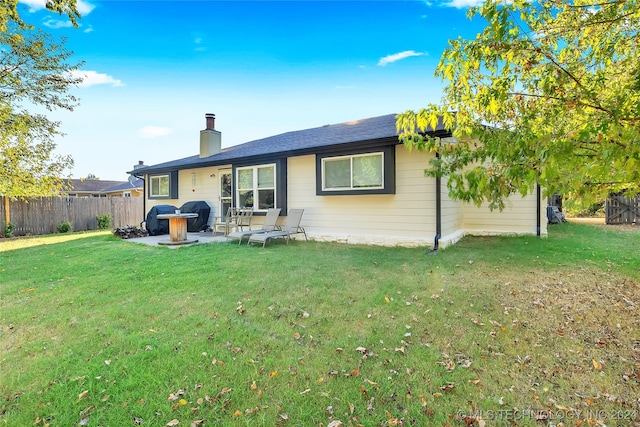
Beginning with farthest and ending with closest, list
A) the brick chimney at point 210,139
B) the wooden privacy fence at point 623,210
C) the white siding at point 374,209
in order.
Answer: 1. the wooden privacy fence at point 623,210
2. the brick chimney at point 210,139
3. the white siding at point 374,209

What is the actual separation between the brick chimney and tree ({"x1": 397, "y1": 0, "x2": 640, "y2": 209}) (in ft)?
34.0

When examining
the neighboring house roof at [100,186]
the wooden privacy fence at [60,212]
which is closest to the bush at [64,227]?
the wooden privacy fence at [60,212]

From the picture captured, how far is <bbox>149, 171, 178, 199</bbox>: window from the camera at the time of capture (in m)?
12.2

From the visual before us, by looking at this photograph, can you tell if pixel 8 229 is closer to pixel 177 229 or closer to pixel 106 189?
pixel 177 229

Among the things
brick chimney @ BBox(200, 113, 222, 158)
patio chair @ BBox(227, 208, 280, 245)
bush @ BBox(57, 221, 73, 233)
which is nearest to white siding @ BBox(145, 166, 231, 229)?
brick chimney @ BBox(200, 113, 222, 158)

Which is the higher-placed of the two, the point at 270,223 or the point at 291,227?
the point at 270,223

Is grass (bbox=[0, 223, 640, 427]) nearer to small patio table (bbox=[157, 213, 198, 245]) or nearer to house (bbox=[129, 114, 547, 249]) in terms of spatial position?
house (bbox=[129, 114, 547, 249])

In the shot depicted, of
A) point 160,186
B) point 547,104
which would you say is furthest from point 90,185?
point 547,104

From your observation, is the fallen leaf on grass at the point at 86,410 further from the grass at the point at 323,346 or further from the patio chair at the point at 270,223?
the patio chair at the point at 270,223

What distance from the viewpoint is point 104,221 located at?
15.3m

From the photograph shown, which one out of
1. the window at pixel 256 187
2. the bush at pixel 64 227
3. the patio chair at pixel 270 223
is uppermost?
the window at pixel 256 187

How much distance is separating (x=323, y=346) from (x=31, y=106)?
48.0 feet

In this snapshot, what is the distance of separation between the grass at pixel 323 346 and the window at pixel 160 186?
7792 millimetres

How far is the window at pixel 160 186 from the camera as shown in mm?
12867
